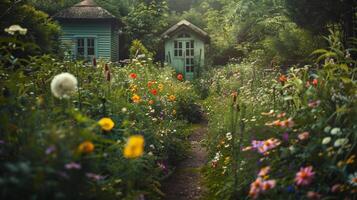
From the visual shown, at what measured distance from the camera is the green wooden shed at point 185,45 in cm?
2042

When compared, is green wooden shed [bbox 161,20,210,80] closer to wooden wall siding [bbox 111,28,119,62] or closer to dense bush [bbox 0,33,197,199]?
wooden wall siding [bbox 111,28,119,62]

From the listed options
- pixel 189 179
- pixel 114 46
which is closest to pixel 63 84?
pixel 189 179

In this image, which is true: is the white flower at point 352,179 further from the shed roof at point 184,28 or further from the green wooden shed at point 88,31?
the shed roof at point 184,28

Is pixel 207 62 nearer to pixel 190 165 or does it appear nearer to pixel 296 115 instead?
pixel 190 165

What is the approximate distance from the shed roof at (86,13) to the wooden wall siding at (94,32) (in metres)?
0.65

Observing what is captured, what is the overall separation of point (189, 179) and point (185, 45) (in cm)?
1614

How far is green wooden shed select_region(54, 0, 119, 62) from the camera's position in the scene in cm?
1967

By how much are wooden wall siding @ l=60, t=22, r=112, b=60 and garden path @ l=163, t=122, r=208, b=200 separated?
14155 mm

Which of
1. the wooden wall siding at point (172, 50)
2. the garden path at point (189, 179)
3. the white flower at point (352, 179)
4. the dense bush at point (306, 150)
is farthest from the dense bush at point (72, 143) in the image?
the wooden wall siding at point (172, 50)

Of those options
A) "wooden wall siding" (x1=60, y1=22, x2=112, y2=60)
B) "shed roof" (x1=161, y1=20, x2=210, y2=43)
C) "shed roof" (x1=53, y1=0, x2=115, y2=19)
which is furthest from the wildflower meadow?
"wooden wall siding" (x1=60, y1=22, x2=112, y2=60)

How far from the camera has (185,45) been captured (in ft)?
68.2

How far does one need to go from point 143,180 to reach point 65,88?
1.68 m

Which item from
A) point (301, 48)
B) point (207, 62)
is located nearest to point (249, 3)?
point (301, 48)

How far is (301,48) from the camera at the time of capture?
11.0m
